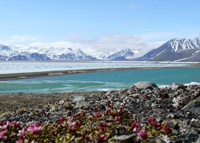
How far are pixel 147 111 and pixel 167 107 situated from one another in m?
1.85

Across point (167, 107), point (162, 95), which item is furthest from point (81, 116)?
point (162, 95)

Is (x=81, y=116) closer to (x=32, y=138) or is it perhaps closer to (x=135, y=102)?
(x=32, y=138)

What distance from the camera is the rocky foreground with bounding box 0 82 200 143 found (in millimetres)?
7371

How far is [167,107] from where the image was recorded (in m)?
14.8

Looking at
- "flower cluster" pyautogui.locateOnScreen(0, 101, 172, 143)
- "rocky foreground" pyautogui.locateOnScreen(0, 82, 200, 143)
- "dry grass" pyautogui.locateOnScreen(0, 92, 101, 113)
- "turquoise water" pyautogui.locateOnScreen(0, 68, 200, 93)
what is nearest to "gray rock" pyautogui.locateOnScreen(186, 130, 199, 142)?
"rocky foreground" pyautogui.locateOnScreen(0, 82, 200, 143)

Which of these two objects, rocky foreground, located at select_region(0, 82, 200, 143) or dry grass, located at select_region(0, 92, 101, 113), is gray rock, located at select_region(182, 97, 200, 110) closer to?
rocky foreground, located at select_region(0, 82, 200, 143)

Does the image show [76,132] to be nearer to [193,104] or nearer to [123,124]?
[123,124]

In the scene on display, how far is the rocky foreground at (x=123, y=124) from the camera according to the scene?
24.2 ft

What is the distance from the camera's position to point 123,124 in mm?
10000

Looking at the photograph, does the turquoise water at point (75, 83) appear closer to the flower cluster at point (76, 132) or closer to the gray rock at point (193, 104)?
the gray rock at point (193, 104)

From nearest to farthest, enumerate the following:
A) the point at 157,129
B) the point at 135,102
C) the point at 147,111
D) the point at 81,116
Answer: the point at 157,129 < the point at 81,116 < the point at 147,111 < the point at 135,102

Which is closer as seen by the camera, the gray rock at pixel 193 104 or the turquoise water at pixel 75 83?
the gray rock at pixel 193 104

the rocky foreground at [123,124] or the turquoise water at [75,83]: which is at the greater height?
the rocky foreground at [123,124]

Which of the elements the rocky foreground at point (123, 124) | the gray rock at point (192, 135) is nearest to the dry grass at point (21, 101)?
the rocky foreground at point (123, 124)
